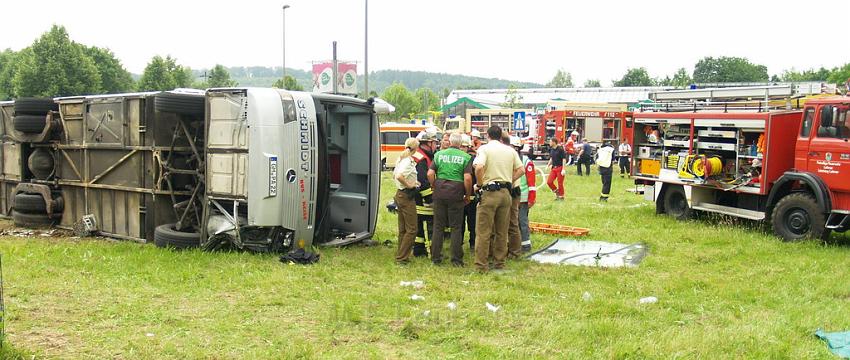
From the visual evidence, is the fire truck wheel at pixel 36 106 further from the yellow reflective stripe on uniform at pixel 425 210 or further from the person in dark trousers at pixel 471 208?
the person in dark trousers at pixel 471 208

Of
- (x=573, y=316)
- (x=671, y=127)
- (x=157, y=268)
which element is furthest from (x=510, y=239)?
(x=671, y=127)

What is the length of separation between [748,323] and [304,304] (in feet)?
13.7

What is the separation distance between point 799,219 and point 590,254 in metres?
3.38

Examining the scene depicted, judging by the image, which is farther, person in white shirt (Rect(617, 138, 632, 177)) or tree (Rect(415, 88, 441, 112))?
tree (Rect(415, 88, 441, 112))

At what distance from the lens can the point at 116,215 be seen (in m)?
11.3

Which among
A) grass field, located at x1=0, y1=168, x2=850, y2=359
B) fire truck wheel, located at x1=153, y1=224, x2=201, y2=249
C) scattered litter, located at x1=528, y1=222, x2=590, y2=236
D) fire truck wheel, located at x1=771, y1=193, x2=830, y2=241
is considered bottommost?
scattered litter, located at x1=528, y1=222, x2=590, y2=236

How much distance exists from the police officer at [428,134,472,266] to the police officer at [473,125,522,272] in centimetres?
20

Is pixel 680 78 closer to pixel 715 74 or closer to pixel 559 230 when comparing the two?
pixel 715 74

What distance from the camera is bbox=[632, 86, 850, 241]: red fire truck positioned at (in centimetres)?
1099

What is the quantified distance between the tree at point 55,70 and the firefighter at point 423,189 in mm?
49257

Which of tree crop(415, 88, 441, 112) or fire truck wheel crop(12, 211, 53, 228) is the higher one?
tree crop(415, 88, 441, 112)

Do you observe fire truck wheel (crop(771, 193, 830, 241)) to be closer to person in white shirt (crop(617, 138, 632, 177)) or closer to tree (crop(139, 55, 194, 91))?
person in white shirt (crop(617, 138, 632, 177))

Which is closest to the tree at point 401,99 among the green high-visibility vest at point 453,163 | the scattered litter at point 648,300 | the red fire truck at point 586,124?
the red fire truck at point 586,124

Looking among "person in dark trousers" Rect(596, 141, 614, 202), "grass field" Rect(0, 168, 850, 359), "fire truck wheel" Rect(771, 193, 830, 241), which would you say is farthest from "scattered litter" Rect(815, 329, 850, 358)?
"person in dark trousers" Rect(596, 141, 614, 202)
